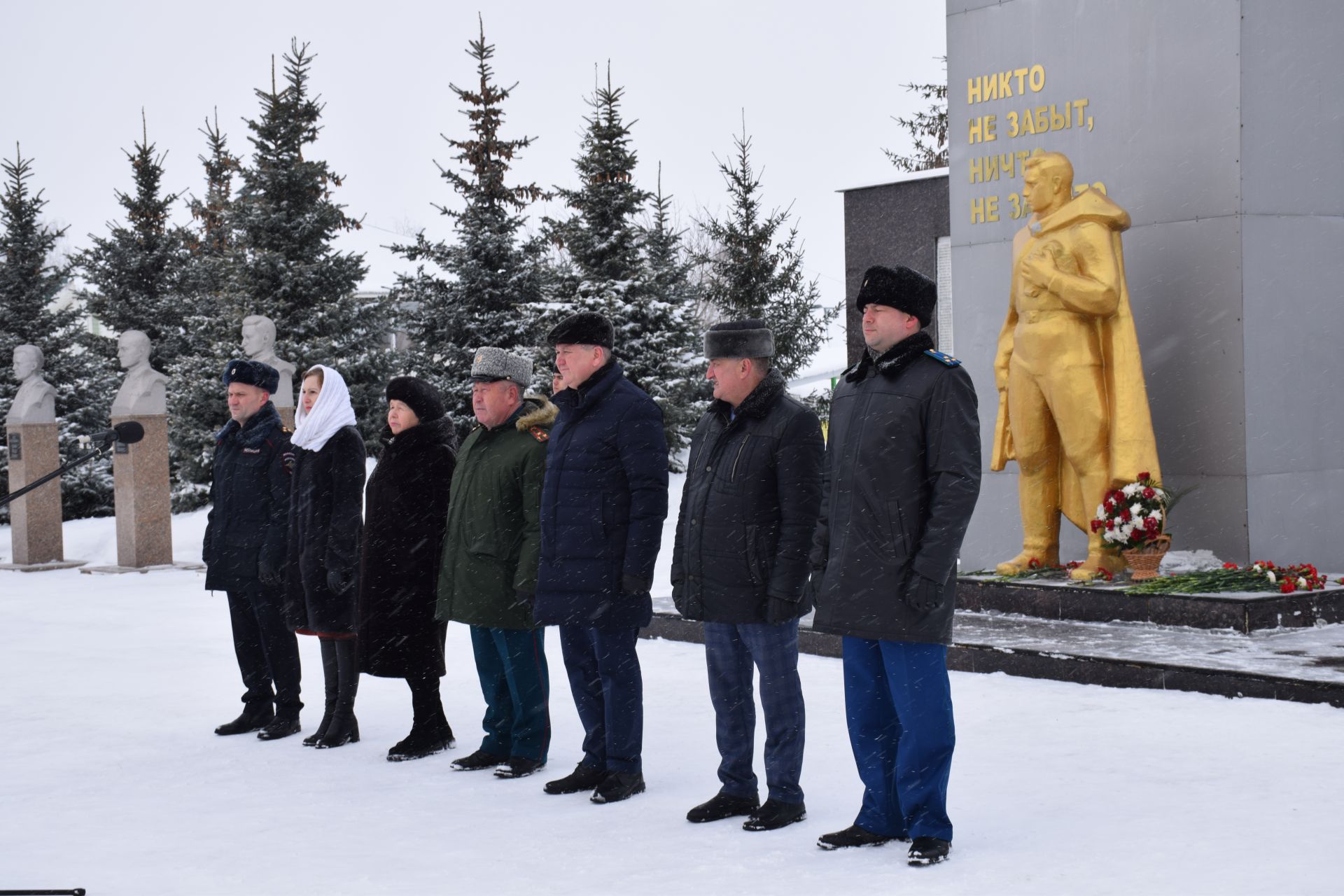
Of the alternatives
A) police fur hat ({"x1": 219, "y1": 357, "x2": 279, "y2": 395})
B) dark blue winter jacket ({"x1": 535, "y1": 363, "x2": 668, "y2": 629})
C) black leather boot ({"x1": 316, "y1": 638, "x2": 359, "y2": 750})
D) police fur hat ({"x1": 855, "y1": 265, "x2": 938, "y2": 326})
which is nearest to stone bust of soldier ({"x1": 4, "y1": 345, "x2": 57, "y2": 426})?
police fur hat ({"x1": 219, "y1": 357, "x2": 279, "y2": 395})

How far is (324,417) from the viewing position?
21.5 ft

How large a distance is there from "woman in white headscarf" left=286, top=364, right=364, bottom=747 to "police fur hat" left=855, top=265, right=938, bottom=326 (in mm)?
2702

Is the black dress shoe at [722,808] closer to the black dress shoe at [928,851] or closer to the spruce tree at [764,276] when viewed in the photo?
the black dress shoe at [928,851]

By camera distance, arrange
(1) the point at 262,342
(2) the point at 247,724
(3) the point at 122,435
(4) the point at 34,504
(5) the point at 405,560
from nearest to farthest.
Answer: (3) the point at 122,435
(5) the point at 405,560
(2) the point at 247,724
(1) the point at 262,342
(4) the point at 34,504

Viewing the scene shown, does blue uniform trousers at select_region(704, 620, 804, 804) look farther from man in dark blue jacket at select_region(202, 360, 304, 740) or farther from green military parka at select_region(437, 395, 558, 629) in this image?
man in dark blue jacket at select_region(202, 360, 304, 740)

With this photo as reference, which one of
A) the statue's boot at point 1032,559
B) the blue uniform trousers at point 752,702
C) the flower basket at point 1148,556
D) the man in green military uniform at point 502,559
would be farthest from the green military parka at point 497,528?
the statue's boot at point 1032,559

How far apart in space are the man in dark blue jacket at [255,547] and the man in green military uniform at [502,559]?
1097 mm

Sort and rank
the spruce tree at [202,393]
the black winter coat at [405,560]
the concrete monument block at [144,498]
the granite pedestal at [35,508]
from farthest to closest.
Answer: the spruce tree at [202,393], the granite pedestal at [35,508], the concrete monument block at [144,498], the black winter coat at [405,560]

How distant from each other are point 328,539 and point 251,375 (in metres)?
1.02

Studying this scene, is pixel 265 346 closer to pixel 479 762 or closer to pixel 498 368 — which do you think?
pixel 498 368

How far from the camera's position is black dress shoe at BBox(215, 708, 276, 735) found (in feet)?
22.6

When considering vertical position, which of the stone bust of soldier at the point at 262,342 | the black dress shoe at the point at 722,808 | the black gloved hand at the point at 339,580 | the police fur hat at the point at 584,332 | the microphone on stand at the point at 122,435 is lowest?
the black dress shoe at the point at 722,808

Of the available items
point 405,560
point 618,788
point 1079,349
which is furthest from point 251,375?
point 1079,349

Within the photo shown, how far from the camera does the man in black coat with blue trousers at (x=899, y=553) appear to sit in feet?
14.5
